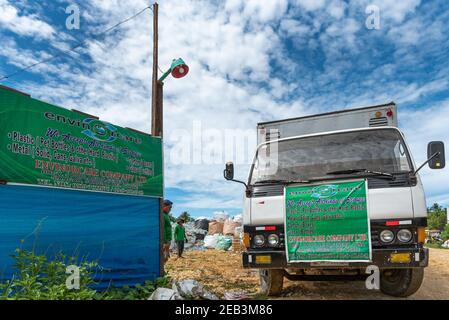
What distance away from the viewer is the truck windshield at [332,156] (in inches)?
211

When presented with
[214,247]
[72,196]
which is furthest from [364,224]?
[214,247]

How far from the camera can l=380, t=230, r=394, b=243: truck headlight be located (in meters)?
4.80

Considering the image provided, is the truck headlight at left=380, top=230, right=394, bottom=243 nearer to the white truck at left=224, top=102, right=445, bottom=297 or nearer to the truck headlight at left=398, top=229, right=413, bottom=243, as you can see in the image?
the white truck at left=224, top=102, right=445, bottom=297

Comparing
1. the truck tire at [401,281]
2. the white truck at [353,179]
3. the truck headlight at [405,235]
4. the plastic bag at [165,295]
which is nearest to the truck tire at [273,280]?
the white truck at [353,179]

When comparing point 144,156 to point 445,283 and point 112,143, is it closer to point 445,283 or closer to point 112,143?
point 112,143

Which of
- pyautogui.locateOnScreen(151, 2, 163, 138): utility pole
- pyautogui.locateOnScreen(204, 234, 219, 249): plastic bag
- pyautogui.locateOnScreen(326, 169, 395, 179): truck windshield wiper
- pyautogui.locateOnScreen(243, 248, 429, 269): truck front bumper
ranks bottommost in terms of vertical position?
pyautogui.locateOnScreen(204, 234, 219, 249): plastic bag

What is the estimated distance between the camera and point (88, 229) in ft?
19.9

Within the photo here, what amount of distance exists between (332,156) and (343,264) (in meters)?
1.61

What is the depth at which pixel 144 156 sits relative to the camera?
7.25 metres

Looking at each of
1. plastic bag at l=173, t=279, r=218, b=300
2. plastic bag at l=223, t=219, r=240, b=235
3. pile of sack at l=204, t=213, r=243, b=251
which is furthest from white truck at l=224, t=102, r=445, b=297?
plastic bag at l=223, t=219, r=240, b=235

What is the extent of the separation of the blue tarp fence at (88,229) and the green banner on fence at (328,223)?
3037mm

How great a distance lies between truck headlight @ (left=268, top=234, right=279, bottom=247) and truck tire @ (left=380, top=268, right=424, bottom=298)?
1.91 metres

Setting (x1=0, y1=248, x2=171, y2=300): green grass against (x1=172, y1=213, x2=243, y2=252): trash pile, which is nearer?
(x1=0, y1=248, x2=171, y2=300): green grass
